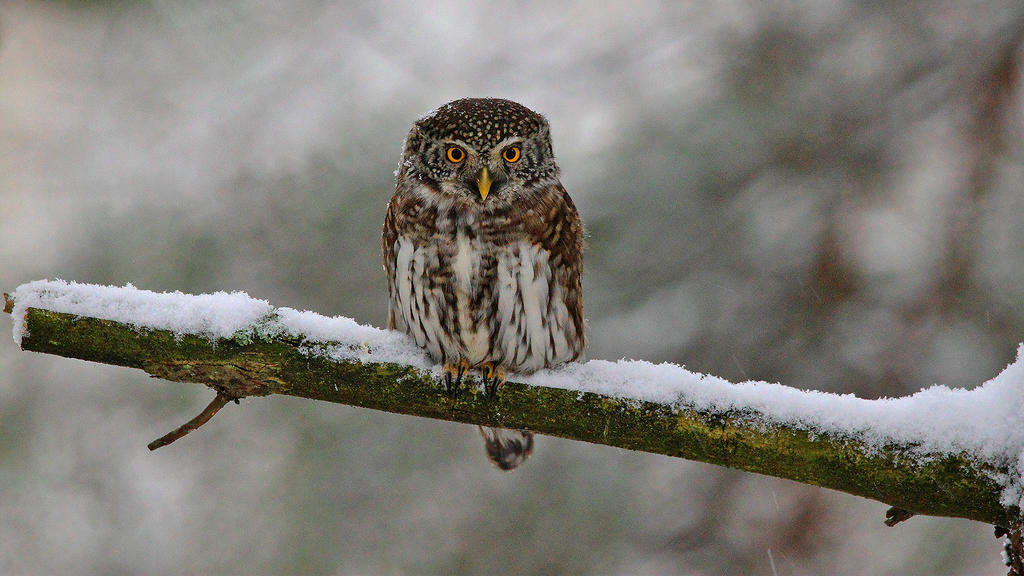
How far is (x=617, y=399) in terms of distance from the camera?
256 centimetres

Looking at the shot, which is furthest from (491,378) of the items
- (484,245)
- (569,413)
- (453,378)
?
(484,245)

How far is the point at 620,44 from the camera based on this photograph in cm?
431

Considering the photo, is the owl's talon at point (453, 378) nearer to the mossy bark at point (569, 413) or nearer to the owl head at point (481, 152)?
the mossy bark at point (569, 413)

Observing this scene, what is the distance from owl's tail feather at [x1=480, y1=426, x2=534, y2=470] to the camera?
11.7ft

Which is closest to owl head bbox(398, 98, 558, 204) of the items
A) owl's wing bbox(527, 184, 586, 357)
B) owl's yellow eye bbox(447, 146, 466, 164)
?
owl's yellow eye bbox(447, 146, 466, 164)

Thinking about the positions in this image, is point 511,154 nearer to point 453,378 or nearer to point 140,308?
point 453,378

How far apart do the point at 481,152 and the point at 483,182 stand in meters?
0.15

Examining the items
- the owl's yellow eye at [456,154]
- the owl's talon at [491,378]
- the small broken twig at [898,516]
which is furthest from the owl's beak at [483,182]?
the small broken twig at [898,516]

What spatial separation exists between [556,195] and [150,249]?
7.31ft

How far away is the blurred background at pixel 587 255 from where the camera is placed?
147 inches

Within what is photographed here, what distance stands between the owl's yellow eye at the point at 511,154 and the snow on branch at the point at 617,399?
862 mm

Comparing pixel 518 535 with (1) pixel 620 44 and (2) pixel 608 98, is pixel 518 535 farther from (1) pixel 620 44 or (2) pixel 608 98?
(1) pixel 620 44

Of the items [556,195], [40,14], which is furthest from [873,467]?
[40,14]

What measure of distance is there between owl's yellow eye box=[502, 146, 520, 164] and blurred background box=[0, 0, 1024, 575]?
0.97m
